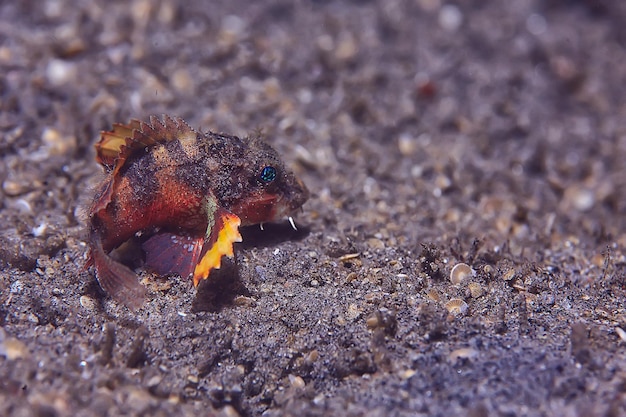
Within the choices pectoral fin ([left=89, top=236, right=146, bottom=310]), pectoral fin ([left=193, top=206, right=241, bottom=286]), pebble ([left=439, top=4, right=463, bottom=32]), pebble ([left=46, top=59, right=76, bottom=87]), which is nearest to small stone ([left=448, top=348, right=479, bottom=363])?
pectoral fin ([left=193, top=206, right=241, bottom=286])

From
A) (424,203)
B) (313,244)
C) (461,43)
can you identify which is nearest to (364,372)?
(313,244)

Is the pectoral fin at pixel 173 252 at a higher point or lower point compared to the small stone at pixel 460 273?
lower

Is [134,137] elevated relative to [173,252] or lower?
elevated

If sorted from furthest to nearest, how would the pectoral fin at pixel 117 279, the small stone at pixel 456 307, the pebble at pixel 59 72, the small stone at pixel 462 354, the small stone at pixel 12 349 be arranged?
1. the pebble at pixel 59 72
2. the small stone at pixel 456 307
3. the pectoral fin at pixel 117 279
4. the small stone at pixel 462 354
5. the small stone at pixel 12 349

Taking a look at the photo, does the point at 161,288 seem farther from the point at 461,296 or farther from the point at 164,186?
the point at 461,296

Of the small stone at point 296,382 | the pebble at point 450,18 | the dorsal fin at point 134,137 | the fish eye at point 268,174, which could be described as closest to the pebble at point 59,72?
the dorsal fin at point 134,137

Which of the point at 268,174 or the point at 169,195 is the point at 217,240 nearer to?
the point at 169,195

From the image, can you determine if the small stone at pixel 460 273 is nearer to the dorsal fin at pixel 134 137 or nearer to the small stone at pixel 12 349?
the dorsal fin at pixel 134 137

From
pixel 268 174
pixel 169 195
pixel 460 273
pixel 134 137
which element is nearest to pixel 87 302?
pixel 169 195
